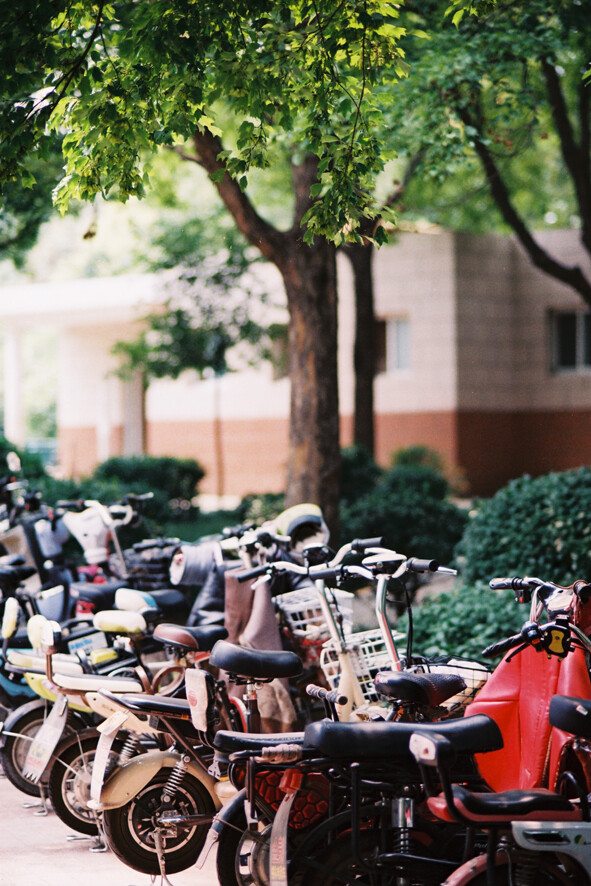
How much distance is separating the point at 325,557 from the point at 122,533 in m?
4.83

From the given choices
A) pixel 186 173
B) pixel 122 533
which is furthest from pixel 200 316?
pixel 122 533

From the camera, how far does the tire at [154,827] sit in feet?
14.8

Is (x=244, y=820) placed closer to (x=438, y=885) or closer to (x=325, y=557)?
(x=438, y=885)

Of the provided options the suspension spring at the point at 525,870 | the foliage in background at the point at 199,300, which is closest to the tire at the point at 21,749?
the suspension spring at the point at 525,870

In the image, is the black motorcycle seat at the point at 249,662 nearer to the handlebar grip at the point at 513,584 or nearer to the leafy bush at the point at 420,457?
the handlebar grip at the point at 513,584

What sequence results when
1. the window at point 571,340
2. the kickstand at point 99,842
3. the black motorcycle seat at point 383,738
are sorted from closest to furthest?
the black motorcycle seat at point 383,738 → the kickstand at point 99,842 → the window at point 571,340

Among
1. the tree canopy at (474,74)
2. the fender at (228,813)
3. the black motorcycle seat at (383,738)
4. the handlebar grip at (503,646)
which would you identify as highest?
the tree canopy at (474,74)

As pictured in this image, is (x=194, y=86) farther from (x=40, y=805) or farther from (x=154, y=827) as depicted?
(x=40, y=805)

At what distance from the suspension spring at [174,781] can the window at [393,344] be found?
18.4m

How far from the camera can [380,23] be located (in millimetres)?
5145

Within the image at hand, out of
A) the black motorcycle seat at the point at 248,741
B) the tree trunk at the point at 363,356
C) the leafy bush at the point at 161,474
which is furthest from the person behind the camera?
the leafy bush at the point at 161,474

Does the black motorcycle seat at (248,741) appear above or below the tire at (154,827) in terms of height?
above

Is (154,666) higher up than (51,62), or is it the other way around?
(51,62)

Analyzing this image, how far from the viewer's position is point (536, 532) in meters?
8.01
